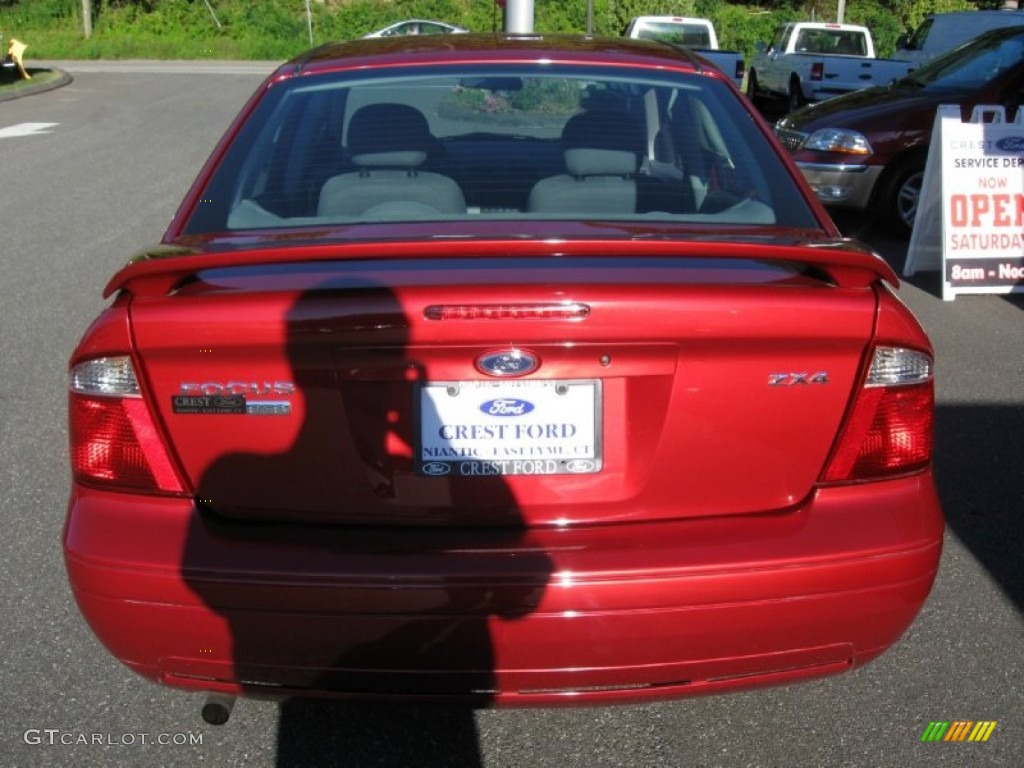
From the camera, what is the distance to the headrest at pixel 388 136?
355cm

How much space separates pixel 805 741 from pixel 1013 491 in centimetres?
209

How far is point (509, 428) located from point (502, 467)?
0.09 metres

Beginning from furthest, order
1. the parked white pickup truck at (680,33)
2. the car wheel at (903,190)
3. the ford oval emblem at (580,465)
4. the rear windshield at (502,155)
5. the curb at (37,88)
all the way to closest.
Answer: the curb at (37,88) → the parked white pickup truck at (680,33) → the car wheel at (903,190) → the rear windshield at (502,155) → the ford oval emblem at (580,465)

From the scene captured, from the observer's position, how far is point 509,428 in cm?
257

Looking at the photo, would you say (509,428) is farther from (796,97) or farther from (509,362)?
(796,97)

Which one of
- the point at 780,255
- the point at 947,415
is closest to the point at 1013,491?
the point at 947,415

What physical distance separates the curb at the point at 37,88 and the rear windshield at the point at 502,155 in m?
20.5

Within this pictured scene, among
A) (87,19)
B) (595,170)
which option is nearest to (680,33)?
(595,170)

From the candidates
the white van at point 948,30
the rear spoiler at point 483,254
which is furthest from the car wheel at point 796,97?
the rear spoiler at point 483,254

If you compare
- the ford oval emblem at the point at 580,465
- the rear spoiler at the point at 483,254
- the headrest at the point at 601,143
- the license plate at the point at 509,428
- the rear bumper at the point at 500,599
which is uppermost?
the headrest at the point at 601,143

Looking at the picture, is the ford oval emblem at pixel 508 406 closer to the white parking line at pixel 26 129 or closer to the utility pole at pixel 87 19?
the white parking line at pixel 26 129

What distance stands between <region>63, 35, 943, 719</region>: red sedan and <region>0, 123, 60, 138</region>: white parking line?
15266 mm

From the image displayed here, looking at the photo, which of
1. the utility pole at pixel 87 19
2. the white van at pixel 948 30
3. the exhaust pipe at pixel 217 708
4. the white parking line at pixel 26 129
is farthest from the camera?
the utility pole at pixel 87 19

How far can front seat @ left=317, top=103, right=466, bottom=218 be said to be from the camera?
3.33 meters
